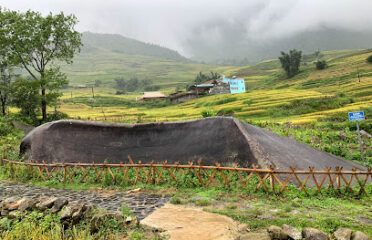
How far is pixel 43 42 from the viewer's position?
90.4 ft

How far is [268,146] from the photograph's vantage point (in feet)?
35.9

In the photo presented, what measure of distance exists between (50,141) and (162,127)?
561 centimetres

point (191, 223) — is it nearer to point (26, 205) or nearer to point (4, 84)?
point (26, 205)

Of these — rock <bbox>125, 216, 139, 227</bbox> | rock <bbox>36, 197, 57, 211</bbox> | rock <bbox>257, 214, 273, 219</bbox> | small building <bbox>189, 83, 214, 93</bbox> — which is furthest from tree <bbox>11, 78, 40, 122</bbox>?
small building <bbox>189, 83, 214, 93</bbox>

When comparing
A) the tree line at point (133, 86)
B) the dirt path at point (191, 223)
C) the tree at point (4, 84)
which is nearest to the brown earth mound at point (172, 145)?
the dirt path at point (191, 223)

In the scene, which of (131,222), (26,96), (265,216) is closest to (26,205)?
(131,222)

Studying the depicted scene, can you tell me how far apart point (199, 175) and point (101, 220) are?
400cm

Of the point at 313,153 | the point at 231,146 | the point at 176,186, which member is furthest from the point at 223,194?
the point at 313,153

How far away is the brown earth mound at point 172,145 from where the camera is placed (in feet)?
34.5

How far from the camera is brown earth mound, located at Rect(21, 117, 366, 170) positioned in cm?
1051

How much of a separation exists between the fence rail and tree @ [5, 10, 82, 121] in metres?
16.6

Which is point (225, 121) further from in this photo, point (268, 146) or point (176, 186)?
point (176, 186)

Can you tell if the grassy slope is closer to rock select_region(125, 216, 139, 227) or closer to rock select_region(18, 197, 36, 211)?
rock select_region(18, 197, 36, 211)

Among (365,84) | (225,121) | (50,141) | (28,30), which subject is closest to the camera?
(225,121)
